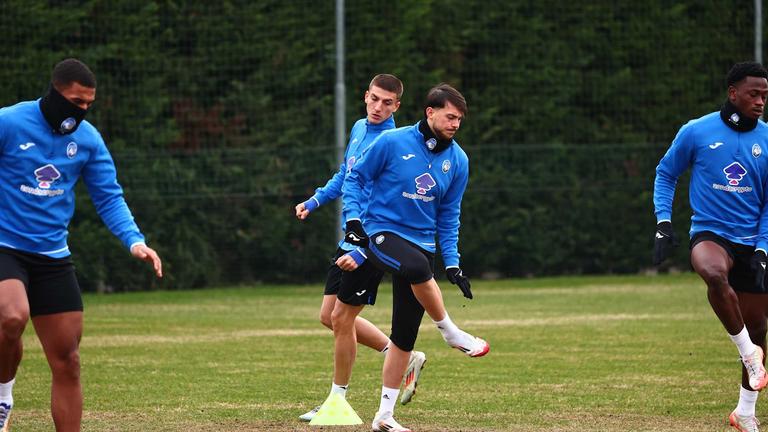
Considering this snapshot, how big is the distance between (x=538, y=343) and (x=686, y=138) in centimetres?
564

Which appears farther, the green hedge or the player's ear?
the green hedge

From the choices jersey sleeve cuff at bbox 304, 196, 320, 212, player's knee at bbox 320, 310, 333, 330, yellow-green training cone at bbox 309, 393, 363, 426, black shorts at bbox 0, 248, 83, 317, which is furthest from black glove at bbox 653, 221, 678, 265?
black shorts at bbox 0, 248, 83, 317

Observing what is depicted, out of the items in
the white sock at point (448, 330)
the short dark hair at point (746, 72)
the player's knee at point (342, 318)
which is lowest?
the player's knee at point (342, 318)

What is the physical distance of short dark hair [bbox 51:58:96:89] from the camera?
6.80 m

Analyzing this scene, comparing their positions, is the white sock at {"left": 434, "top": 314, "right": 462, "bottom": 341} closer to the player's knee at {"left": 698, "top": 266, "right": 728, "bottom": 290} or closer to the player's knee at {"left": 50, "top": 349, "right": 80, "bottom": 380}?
the player's knee at {"left": 698, "top": 266, "right": 728, "bottom": 290}

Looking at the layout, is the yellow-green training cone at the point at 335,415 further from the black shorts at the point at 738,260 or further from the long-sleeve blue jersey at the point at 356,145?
the black shorts at the point at 738,260

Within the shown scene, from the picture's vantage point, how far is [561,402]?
923 centimetres

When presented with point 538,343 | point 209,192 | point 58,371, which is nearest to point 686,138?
point 58,371

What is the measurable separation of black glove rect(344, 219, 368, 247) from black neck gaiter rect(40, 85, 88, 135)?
182 cm

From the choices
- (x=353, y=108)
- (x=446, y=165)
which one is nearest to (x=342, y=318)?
(x=446, y=165)

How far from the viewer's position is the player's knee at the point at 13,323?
662 cm

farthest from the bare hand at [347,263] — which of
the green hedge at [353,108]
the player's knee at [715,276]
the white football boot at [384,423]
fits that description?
the green hedge at [353,108]

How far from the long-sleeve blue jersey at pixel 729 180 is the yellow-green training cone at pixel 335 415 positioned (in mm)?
2497

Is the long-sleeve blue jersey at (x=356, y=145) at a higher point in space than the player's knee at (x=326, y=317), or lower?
higher
